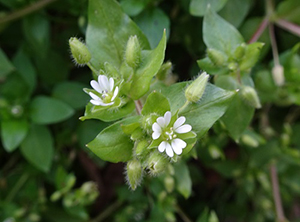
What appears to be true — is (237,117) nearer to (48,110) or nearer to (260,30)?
(260,30)

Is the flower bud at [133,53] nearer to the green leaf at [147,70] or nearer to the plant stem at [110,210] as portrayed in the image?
the green leaf at [147,70]

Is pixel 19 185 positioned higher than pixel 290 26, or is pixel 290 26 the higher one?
pixel 290 26

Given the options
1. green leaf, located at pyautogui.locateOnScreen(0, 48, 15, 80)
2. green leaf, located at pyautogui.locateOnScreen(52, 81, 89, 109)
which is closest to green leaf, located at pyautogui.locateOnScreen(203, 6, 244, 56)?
green leaf, located at pyautogui.locateOnScreen(52, 81, 89, 109)

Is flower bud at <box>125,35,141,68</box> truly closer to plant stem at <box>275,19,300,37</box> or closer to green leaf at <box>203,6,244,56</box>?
green leaf at <box>203,6,244,56</box>

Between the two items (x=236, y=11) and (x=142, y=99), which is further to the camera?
(x=236, y=11)

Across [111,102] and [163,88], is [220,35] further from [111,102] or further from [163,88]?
[111,102]

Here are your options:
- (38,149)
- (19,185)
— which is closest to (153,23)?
(38,149)

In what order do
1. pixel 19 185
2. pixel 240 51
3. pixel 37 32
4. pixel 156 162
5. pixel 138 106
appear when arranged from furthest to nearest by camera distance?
1. pixel 19 185
2. pixel 37 32
3. pixel 240 51
4. pixel 138 106
5. pixel 156 162
